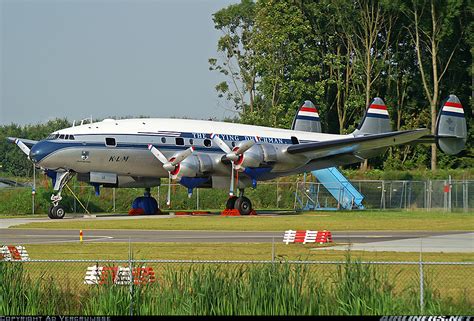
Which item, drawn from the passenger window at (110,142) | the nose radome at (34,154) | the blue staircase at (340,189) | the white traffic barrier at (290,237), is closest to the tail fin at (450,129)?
the blue staircase at (340,189)

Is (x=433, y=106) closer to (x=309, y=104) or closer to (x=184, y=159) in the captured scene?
(x=309, y=104)

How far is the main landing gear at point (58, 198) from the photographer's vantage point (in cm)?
4522

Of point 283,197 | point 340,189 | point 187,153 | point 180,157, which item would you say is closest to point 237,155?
point 187,153

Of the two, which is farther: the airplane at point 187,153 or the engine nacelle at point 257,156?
the engine nacelle at point 257,156

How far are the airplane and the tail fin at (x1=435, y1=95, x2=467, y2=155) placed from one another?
165 cm

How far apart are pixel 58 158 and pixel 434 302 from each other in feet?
103

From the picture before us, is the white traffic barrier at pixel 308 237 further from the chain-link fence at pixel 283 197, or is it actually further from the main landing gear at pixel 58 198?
the chain-link fence at pixel 283 197

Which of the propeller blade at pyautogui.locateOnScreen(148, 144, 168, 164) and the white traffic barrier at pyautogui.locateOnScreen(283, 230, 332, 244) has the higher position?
the propeller blade at pyautogui.locateOnScreen(148, 144, 168, 164)

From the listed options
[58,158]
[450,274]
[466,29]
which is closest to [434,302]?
[450,274]

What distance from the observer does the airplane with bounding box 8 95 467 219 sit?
45.3 metres

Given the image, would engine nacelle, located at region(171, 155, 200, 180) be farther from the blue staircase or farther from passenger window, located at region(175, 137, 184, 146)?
the blue staircase

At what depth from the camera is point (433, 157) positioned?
70.3m

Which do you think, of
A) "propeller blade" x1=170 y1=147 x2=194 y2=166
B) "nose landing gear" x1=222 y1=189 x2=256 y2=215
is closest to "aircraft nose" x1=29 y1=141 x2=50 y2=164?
"propeller blade" x1=170 y1=147 x2=194 y2=166

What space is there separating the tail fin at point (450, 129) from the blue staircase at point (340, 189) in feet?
21.4
